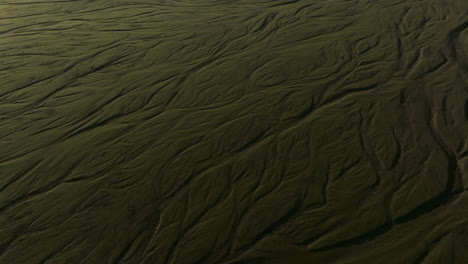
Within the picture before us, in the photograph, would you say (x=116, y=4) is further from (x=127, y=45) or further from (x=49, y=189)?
(x=49, y=189)

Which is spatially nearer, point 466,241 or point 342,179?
point 466,241

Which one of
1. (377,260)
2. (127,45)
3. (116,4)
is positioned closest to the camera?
(377,260)

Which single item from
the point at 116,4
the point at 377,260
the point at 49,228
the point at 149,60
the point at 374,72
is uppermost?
the point at 116,4

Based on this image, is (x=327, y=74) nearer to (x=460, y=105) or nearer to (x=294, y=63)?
(x=294, y=63)

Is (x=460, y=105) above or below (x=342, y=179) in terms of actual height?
above

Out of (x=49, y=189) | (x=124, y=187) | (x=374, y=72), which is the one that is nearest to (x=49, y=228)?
(x=49, y=189)

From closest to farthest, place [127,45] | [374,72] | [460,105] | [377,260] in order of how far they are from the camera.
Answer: [377,260]
[460,105]
[374,72]
[127,45]
